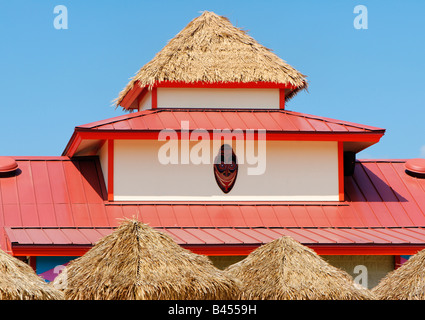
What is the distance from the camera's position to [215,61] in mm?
19781

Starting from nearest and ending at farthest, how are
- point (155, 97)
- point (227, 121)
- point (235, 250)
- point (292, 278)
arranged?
point (292, 278) < point (235, 250) < point (227, 121) < point (155, 97)

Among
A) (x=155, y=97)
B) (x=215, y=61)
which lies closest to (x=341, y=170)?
(x=215, y=61)

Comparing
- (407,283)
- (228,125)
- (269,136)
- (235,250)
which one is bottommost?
(235,250)

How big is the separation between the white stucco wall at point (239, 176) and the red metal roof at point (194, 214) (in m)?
0.24

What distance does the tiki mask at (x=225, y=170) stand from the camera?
18.5m

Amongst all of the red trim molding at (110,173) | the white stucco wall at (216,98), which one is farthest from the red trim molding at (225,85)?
the red trim molding at (110,173)

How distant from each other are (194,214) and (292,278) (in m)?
5.93

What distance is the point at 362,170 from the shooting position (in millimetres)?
20594

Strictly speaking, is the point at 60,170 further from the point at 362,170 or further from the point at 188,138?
the point at 362,170

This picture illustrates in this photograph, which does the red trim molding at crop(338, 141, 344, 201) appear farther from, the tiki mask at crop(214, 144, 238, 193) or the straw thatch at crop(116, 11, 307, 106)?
the tiki mask at crop(214, 144, 238, 193)

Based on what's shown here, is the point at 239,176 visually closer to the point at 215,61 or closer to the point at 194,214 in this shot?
the point at 194,214

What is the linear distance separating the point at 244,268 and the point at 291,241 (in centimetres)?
85

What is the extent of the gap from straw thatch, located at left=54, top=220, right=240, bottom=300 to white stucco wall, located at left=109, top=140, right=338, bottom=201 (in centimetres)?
611

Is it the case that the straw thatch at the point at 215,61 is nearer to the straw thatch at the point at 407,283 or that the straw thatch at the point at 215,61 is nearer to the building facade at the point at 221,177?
the building facade at the point at 221,177
